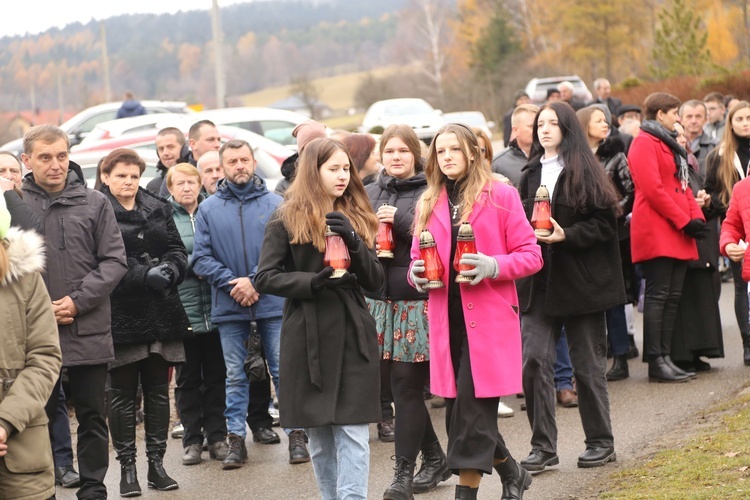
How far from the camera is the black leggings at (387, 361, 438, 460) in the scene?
21.8ft

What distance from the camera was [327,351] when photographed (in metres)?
5.72

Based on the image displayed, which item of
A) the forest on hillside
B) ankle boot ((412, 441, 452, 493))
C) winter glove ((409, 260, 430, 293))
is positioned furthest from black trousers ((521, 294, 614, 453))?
the forest on hillside

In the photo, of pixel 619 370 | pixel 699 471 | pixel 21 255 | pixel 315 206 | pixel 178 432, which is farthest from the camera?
pixel 619 370

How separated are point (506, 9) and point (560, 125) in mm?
62305

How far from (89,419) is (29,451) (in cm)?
207

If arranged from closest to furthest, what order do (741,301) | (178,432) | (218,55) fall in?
1. (178,432)
2. (741,301)
3. (218,55)

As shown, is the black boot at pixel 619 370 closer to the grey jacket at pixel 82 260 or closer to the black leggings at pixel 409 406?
the black leggings at pixel 409 406

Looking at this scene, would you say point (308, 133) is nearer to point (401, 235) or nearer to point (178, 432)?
point (401, 235)

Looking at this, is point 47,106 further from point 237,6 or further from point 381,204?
point 381,204

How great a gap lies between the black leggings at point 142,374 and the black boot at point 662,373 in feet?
14.1

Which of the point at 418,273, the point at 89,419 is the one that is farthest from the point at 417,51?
the point at 418,273

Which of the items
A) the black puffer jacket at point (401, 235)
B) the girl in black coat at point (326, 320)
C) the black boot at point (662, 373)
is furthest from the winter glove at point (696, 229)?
the girl in black coat at point (326, 320)

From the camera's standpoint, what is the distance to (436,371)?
19.9 ft

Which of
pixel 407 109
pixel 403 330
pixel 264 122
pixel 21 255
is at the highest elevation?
pixel 407 109
